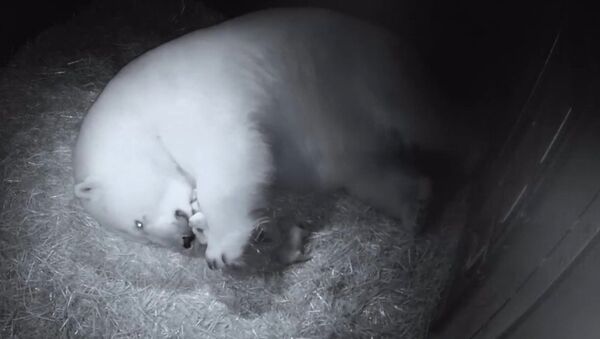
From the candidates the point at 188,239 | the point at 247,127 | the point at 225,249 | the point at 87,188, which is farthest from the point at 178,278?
the point at 247,127

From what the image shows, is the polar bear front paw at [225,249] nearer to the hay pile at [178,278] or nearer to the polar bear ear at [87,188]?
the hay pile at [178,278]

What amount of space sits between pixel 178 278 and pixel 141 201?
431 mm

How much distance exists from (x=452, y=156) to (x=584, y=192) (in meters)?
1.20

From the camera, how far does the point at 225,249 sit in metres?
2.39

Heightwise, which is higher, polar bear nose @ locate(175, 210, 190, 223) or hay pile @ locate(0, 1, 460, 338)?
polar bear nose @ locate(175, 210, 190, 223)

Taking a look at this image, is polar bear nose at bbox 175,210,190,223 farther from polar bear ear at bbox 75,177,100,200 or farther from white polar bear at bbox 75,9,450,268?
polar bear ear at bbox 75,177,100,200

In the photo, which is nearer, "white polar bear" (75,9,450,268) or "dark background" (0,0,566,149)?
"dark background" (0,0,566,149)

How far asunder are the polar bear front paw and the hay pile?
0.13 m

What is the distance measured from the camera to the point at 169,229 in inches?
95.3

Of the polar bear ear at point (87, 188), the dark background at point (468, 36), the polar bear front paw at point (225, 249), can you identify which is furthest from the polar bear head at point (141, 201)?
the dark background at point (468, 36)

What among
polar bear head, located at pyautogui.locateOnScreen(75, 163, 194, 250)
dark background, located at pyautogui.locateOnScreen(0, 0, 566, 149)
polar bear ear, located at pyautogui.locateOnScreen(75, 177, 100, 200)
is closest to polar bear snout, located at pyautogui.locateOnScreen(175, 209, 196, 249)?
polar bear head, located at pyautogui.locateOnScreen(75, 163, 194, 250)

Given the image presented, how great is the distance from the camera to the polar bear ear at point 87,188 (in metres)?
2.36

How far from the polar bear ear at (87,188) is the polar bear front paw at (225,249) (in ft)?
1.74

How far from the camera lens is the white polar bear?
7.72 ft
